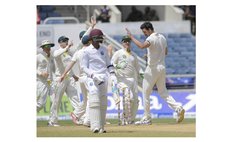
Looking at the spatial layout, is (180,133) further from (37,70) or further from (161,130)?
(37,70)

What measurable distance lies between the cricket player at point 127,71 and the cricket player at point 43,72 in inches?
64.5

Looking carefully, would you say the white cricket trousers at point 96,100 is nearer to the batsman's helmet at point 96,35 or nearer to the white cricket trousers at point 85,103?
the batsman's helmet at point 96,35

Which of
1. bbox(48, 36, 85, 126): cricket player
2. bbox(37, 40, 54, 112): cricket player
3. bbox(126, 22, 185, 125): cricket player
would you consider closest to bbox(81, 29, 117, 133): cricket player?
bbox(126, 22, 185, 125): cricket player

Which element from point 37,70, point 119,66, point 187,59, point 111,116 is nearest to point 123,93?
point 119,66

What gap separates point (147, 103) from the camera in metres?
23.4

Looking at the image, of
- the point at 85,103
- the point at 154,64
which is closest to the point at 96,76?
the point at 154,64

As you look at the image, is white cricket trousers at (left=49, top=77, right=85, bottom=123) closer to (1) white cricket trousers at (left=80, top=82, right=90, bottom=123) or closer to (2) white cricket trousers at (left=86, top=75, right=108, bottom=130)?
(1) white cricket trousers at (left=80, top=82, right=90, bottom=123)

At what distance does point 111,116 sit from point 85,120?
664 cm

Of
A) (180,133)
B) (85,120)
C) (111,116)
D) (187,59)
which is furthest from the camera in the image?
(187,59)

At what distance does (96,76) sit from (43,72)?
12.2ft

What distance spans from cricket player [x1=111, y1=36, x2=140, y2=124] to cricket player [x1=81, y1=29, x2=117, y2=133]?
3.44m

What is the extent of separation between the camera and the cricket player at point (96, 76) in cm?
2030

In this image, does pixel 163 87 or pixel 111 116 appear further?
pixel 111 116

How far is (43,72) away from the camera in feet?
77.7
